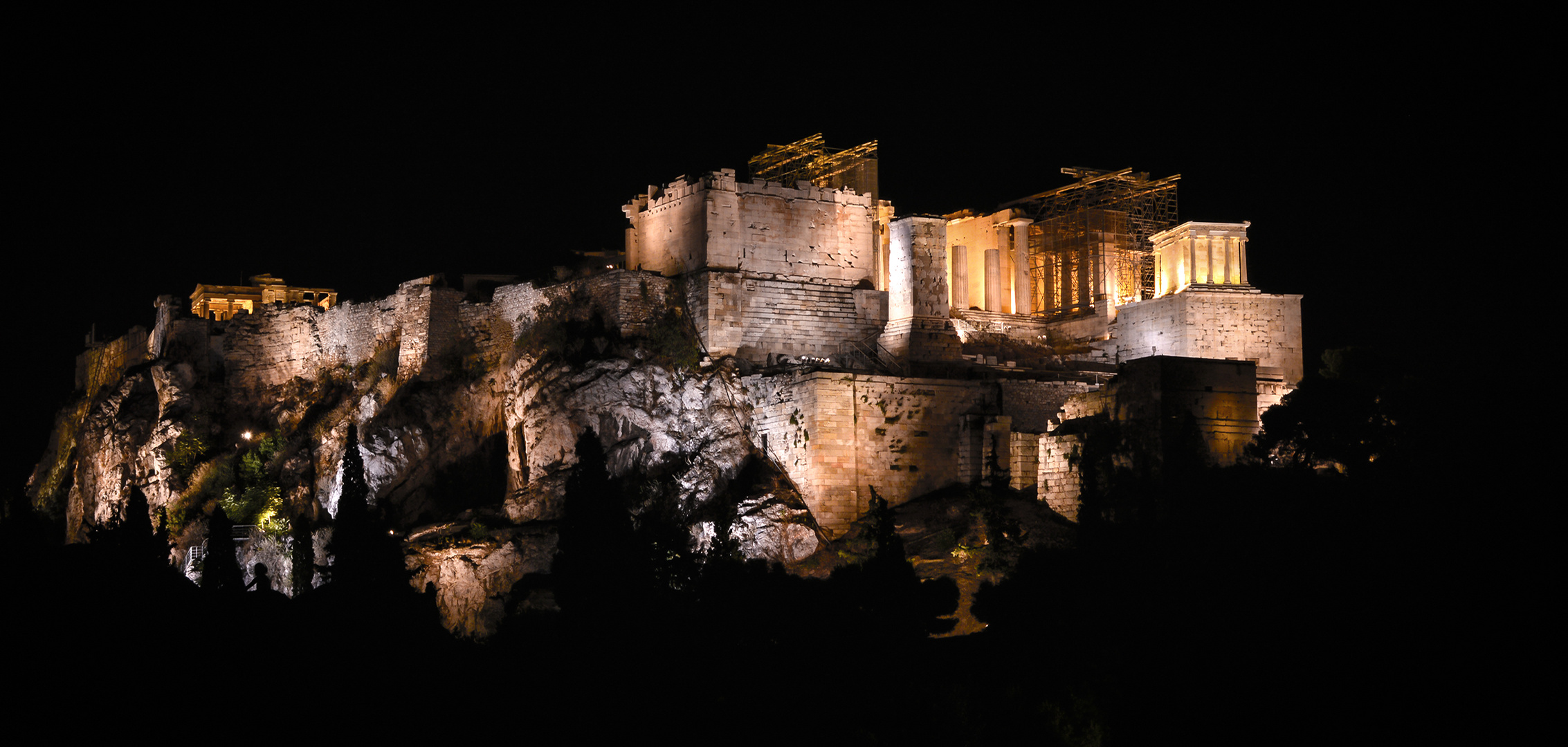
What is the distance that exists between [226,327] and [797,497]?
28894 millimetres

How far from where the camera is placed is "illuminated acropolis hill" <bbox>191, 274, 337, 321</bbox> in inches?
2948

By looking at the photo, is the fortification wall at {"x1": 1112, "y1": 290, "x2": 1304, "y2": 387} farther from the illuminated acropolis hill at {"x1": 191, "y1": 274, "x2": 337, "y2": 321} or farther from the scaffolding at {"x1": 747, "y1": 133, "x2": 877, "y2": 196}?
the illuminated acropolis hill at {"x1": 191, "y1": 274, "x2": 337, "y2": 321}

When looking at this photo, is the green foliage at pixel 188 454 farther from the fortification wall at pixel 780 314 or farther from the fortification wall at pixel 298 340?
the fortification wall at pixel 780 314

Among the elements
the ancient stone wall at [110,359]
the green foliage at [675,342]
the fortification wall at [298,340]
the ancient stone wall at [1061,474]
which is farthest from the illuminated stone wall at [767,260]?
the ancient stone wall at [110,359]

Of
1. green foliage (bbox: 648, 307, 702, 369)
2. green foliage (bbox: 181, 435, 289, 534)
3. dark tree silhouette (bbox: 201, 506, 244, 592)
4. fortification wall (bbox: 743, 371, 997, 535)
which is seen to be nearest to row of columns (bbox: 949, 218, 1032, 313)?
fortification wall (bbox: 743, 371, 997, 535)

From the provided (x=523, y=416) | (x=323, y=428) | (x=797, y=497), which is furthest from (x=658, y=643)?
(x=323, y=428)

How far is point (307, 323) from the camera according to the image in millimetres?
65062

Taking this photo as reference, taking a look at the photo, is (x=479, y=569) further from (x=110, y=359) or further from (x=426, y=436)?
(x=110, y=359)

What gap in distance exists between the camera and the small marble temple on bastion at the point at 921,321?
5016 centimetres

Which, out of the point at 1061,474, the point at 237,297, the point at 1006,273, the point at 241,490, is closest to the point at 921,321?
the point at 1006,273

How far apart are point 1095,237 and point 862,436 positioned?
56.3 feet

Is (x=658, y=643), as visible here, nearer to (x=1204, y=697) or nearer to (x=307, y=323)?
(x=1204, y=697)

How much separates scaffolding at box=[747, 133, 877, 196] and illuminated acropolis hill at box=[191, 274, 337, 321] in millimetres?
22866

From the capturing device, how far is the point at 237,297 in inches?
2972
